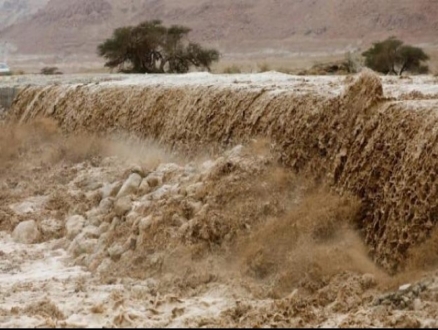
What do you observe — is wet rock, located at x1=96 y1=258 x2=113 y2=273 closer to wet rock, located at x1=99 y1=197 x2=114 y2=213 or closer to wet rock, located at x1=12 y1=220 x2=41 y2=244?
wet rock, located at x1=99 y1=197 x2=114 y2=213

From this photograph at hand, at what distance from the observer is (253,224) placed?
9.46 meters

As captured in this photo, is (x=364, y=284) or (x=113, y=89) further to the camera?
(x=113, y=89)

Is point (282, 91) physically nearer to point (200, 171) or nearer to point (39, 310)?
point (200, 171)

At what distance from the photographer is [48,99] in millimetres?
19141

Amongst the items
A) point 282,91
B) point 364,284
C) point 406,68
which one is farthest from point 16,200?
point 406,68

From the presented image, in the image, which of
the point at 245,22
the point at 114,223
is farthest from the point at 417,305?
the point at 245,22

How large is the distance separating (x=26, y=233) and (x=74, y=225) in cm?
78

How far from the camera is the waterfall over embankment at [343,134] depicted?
848cm

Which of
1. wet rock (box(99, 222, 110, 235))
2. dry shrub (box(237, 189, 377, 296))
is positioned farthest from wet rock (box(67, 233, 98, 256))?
dry shrub (box(237, 189, 377, 296))

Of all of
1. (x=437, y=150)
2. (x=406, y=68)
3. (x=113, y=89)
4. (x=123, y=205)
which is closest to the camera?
(x=437, y=150)

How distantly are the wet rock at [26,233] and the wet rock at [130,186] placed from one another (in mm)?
1384

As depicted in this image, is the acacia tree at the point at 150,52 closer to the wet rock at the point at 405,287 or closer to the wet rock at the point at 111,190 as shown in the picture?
the wet rock at the point at 111,190

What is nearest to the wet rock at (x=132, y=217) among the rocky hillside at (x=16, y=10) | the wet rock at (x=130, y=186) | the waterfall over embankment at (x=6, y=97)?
the wet rock at (x=130, y=186)

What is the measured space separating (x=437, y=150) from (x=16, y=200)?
8151 millimetres
